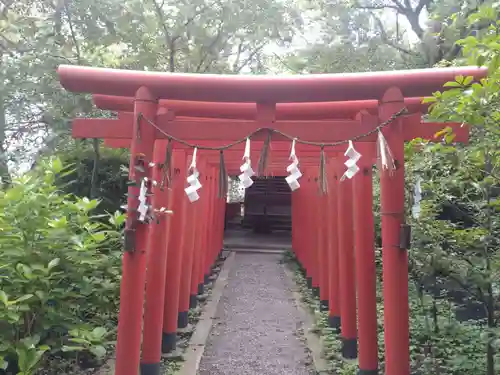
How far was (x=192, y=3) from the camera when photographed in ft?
32.1

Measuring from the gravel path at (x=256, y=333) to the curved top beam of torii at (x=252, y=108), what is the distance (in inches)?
116

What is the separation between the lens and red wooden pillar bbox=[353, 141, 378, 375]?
13.8ft

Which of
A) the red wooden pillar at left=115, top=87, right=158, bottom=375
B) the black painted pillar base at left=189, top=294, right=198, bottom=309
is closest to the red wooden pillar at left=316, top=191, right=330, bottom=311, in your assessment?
the black painted pillar base at left=189, top=294, right=198, bottom=309

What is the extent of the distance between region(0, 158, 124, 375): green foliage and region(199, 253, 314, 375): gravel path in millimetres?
1758

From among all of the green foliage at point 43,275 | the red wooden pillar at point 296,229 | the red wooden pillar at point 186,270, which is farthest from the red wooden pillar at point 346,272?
the red wooden pillar at point 296,229

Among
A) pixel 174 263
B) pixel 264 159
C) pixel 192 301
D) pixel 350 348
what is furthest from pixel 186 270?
pixel 264 159

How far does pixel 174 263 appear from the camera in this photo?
543 cm

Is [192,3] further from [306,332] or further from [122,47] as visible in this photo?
[306,332]

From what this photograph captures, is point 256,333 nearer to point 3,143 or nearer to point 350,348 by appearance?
point 350,348

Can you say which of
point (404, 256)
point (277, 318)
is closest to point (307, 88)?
point (404, 256)

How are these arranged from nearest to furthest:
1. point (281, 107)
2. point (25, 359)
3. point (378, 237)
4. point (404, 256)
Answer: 1. point (25, 359)
2. point (404, 256)
3. point (281, 107)
4. point (378, 237)

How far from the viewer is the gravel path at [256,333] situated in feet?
16.6

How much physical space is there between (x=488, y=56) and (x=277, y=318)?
564 centimetres

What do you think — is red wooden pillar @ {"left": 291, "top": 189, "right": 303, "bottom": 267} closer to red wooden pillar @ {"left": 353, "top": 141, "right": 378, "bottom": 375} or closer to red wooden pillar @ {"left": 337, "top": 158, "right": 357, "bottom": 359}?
red wooden pillar @ {"left": 337, "top": 158, "right": 357, "bottom": 359}
